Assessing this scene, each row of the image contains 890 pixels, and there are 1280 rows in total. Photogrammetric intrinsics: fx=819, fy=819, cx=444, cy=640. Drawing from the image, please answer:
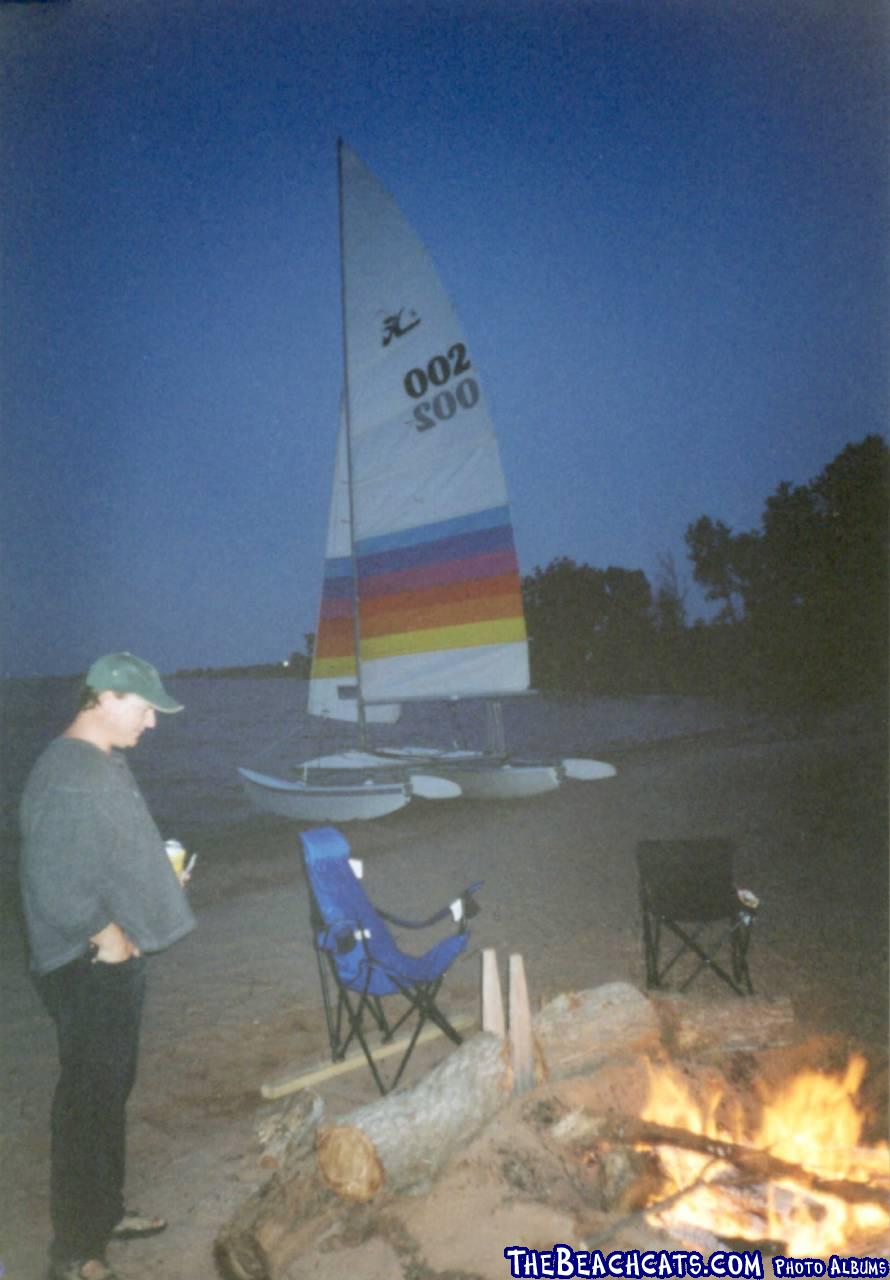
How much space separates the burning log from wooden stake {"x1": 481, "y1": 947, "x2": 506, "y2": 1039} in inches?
19.6

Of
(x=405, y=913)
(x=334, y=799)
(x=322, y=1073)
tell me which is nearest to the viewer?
(x=322, y=1073)

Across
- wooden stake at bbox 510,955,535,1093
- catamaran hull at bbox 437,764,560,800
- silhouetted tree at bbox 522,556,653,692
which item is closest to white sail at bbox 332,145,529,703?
catamaran hull at bbox 437,764,560,800

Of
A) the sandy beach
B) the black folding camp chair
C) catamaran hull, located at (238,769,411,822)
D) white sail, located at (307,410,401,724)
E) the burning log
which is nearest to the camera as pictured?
the burning log

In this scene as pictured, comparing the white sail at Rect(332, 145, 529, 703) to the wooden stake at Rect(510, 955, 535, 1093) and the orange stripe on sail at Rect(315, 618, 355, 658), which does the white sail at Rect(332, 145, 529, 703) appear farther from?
the wooden stake at Rect(510, 955, 535, 1093)

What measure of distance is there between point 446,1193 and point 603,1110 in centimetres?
75

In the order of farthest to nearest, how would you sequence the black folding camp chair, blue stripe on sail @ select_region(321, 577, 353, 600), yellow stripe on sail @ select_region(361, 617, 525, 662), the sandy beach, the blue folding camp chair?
blue stripe on sail @ select_region(321, 577, 353, 600) → yellow stripe on sail @ select_region(361, 617, 525, 662) → the black folding camp chair → the blue folding camp chair → the sandy beach

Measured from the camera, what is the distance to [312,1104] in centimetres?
285

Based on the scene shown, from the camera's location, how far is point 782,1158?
2.80 m

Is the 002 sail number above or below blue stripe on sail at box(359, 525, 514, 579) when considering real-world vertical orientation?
above

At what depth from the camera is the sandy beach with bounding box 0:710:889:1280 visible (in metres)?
2.89

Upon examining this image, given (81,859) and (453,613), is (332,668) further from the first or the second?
(81,859)

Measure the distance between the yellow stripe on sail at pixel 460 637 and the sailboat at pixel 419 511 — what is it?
2 cm

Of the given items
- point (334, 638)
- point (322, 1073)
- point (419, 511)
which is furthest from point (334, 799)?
point (322, 1073)

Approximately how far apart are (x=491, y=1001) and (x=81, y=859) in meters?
1.65
